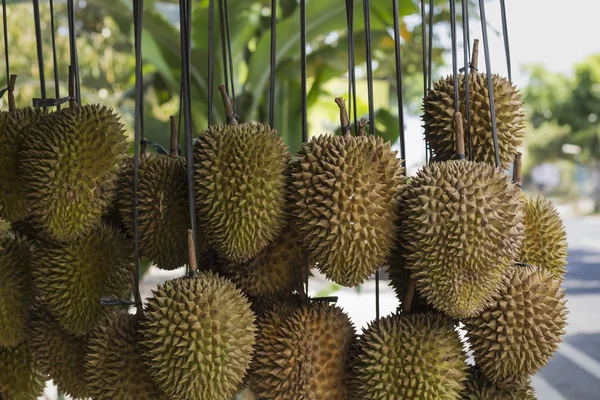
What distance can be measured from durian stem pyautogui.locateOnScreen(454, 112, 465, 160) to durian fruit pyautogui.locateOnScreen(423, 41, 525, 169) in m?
0.04

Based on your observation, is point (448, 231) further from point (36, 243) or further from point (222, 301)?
point (36, 243)

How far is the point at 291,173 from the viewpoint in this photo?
714 millimetres

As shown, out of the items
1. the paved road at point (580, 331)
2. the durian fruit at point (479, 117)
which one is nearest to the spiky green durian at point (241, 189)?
the durian fruit at point (479, 117)

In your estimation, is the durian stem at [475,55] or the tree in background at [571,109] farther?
the tree in background at [571,109]

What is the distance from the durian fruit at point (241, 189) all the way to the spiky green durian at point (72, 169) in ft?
0.51

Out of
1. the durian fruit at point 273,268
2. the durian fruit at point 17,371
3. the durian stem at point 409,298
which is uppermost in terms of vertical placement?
the durian fruit at point 273,268

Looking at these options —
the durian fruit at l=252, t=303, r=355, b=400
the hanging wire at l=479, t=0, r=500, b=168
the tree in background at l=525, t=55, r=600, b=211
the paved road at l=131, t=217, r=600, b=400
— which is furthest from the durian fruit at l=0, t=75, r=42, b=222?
the tree in background at l=525, t=55, r=600, b=211

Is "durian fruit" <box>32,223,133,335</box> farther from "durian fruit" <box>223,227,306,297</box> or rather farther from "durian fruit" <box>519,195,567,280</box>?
"durian fruit" <box>519,195,567,280</box>

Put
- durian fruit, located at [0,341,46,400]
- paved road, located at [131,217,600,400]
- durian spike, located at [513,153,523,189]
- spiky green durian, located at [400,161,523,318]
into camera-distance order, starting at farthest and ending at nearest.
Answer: paved road, located at [131,217,600,400] < durian fruit, located at [0,341,46,400] < durian spike, located at [513,153,523,189] < spiky green durian, located at [400,161,523,318]

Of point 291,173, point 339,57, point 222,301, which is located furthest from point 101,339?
point 339,57

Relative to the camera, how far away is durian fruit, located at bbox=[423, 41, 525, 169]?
2.38ft

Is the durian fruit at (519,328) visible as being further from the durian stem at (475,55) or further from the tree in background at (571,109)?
the tree in background at (571,109)

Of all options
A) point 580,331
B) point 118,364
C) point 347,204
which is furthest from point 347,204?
point 580,331

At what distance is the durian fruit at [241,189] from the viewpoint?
0.68m
